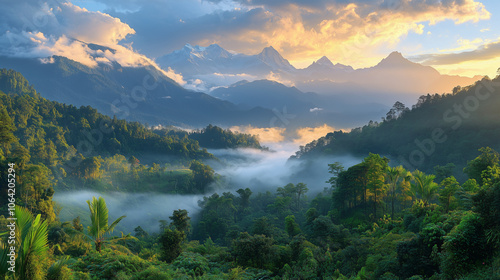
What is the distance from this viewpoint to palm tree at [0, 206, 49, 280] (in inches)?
248

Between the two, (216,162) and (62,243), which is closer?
(62,243)

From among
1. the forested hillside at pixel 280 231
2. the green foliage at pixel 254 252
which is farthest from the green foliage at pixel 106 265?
the green foliage at pixel 254 252

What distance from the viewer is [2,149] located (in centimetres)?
4909

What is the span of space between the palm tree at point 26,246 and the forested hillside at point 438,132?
59.4 m

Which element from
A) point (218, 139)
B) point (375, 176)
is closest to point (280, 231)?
point (375, 176)

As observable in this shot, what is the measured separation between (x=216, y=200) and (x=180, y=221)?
35153mm

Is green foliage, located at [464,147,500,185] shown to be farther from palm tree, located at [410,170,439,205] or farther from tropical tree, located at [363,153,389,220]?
tropical tree, located at [363,153,389,220]

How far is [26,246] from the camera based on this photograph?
20.7 feet

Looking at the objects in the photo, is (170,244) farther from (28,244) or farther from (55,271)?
(28,244)

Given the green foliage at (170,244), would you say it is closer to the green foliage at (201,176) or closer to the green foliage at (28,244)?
the green foliage at (28,244)

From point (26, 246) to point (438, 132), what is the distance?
267 feet

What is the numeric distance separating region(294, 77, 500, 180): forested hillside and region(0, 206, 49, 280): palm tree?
59361mm

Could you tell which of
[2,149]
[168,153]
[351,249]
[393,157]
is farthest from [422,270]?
[168,153]

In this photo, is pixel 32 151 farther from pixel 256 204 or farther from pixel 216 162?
pixel 216 162
